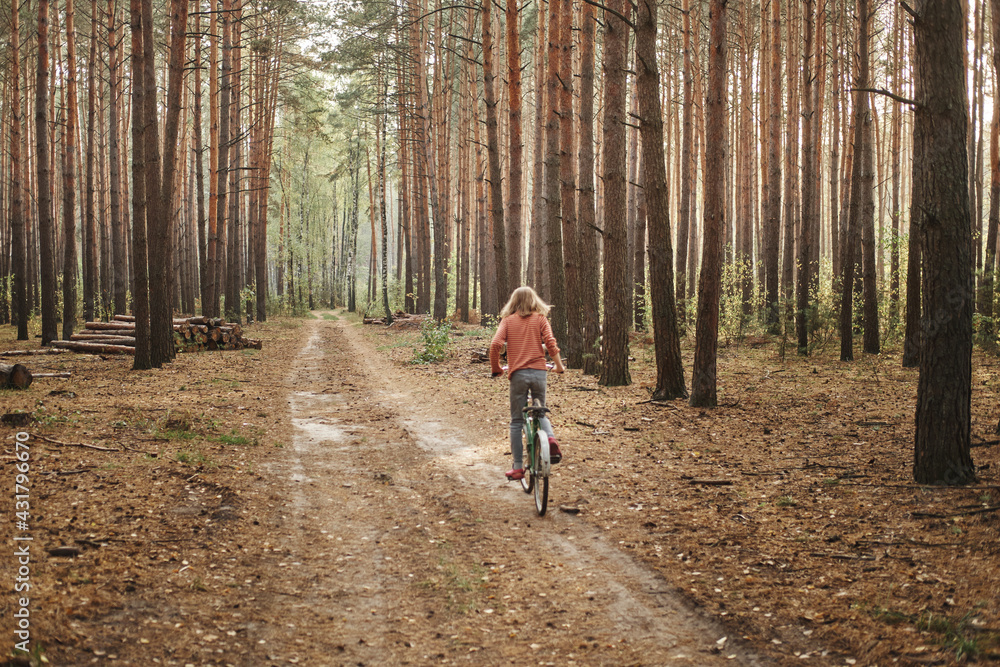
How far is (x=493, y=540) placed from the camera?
5.24 metres

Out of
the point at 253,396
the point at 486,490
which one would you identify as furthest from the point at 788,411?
the point at 253,396

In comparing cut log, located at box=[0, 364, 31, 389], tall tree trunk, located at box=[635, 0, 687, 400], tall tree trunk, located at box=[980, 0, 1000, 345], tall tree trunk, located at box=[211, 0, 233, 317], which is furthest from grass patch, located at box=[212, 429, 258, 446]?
tall tree trunk, located at box=[211, 0, 233, 317]

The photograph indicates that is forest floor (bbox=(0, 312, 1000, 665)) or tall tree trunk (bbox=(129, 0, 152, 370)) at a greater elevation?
tall tree trunk (bbox=(129, 0, 152, 370))

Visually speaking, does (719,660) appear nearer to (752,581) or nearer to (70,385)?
(752,581)

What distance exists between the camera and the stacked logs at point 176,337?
16250 millimetres

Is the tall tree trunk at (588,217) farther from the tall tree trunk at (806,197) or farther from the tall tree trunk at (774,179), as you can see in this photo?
the tall tree trunk at (774,179)

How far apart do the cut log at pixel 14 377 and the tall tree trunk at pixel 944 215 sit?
12.0 meters

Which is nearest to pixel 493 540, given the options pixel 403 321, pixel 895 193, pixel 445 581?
pixel 445 581

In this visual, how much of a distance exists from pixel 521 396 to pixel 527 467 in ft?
2.30

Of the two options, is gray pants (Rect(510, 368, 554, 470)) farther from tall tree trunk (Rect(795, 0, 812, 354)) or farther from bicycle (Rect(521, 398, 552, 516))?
tall tree trunk (Rect(795, 0, 812, 354))

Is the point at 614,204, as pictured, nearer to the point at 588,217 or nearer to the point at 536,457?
the point at 588,217

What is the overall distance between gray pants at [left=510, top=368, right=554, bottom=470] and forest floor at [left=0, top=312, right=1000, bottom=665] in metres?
0.48

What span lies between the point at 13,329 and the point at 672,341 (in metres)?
23.8

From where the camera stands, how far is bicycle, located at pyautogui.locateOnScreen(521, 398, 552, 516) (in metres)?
5.74
